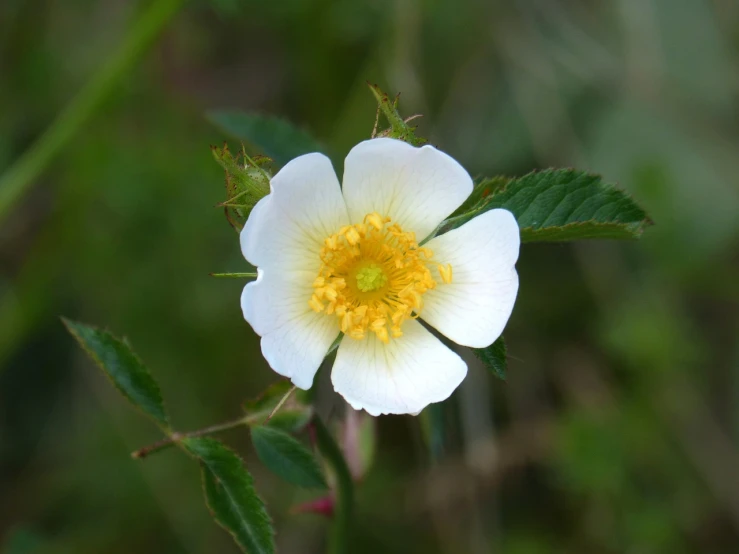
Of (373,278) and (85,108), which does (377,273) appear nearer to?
(373,278)

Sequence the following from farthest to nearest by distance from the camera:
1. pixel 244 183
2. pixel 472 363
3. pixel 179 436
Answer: pixel 472 363
pixel 179 436
pixel 244 183

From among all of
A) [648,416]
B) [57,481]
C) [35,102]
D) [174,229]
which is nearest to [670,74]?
[648,416]

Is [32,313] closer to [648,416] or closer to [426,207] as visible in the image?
[426,207]

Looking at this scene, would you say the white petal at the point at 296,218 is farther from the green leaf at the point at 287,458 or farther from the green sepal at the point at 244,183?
the green leaf at the point at 287,458

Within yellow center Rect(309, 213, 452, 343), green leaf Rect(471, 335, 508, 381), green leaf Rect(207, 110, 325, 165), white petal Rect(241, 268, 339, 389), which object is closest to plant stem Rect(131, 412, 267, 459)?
white petal Rect(241, 268, 339, 389)

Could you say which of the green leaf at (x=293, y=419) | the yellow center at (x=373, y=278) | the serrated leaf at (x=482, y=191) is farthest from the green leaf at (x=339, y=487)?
the serrated leaf at (x=482, y=191)

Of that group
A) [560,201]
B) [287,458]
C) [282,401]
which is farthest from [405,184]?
[287,458]
